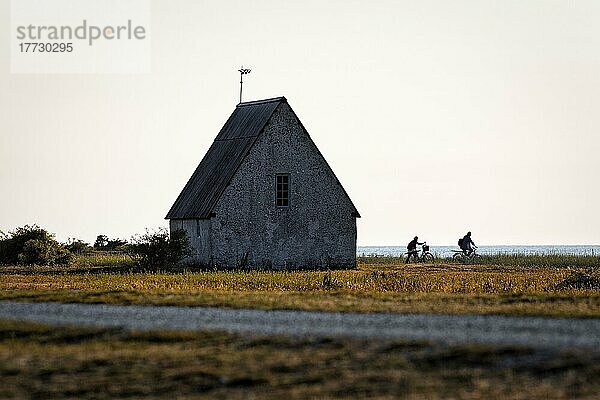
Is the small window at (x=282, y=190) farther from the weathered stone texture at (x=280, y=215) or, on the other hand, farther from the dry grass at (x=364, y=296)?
the dry grass at (x=364, y=296)

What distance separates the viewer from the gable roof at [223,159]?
6000 centimetres

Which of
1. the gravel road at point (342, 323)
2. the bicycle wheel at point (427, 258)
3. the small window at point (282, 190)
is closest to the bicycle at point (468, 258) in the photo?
the bicycle wheel at point (427, 258)

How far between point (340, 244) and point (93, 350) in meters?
43.9

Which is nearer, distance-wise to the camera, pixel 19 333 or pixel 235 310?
pixel 19 333

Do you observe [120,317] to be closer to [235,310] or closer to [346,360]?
[235,310]

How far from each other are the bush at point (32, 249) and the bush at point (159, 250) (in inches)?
326

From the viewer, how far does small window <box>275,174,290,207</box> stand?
6101 centimetres

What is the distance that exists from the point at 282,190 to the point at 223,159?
3314 mm

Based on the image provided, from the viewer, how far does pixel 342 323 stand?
72.5ft

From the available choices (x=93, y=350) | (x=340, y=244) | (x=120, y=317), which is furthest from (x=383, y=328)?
(x=340, y=244)

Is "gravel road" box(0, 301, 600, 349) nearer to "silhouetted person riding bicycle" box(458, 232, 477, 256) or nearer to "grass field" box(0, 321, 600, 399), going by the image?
"grass field" box(0, 321, 600, 399)

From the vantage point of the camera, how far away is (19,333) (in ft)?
72.6

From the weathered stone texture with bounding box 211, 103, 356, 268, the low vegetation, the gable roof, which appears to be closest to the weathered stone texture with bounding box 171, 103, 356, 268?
the weathered stone texture with bounding box 211, 103, 356, 268

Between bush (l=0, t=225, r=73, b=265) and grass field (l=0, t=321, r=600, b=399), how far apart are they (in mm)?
46099
